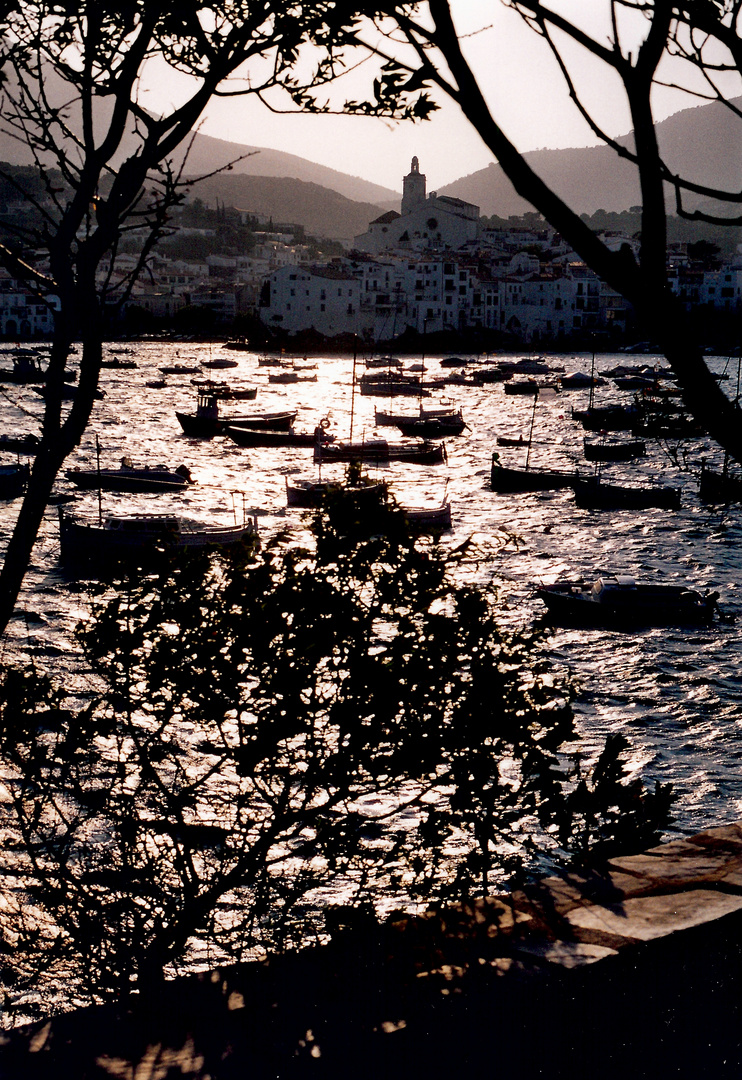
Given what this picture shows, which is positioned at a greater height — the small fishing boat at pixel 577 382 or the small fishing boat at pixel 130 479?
the small fishing boat at pixel 577 382

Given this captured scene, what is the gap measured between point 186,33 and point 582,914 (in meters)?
4.13

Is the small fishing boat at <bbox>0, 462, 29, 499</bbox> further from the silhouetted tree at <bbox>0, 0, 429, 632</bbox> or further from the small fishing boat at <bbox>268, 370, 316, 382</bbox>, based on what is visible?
the small fishing boat at <bbox>268, 370, 316, 382</bbox>

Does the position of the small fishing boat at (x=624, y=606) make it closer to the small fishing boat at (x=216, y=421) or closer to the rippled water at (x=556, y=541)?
the rippled water at (x=556, y=541)

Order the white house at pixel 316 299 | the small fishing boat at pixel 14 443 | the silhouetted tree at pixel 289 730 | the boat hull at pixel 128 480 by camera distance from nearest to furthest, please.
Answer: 1. the silhouetted tree at pixel 289 730
2. the boat hull at pixel 128 480
3. the small fishing boat at pixel 14 443
4. the white house at pixel 316 299

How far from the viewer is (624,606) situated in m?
21.5

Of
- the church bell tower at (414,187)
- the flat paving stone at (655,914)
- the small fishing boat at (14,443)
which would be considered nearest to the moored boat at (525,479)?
the small fishing boat at (14,443)

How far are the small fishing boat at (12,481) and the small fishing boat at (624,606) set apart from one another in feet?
61.2

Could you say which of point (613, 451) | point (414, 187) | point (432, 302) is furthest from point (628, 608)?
point (414, 187)

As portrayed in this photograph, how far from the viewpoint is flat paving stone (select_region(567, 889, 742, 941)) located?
3238 mm

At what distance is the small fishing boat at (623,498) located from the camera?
111 feet

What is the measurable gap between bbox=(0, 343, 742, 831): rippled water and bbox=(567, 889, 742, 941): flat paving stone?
2.25 m

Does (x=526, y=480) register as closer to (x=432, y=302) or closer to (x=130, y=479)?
(x=130, y=479)

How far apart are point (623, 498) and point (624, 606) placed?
13.3m

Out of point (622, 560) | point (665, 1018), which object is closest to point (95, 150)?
point (665, 1018)
